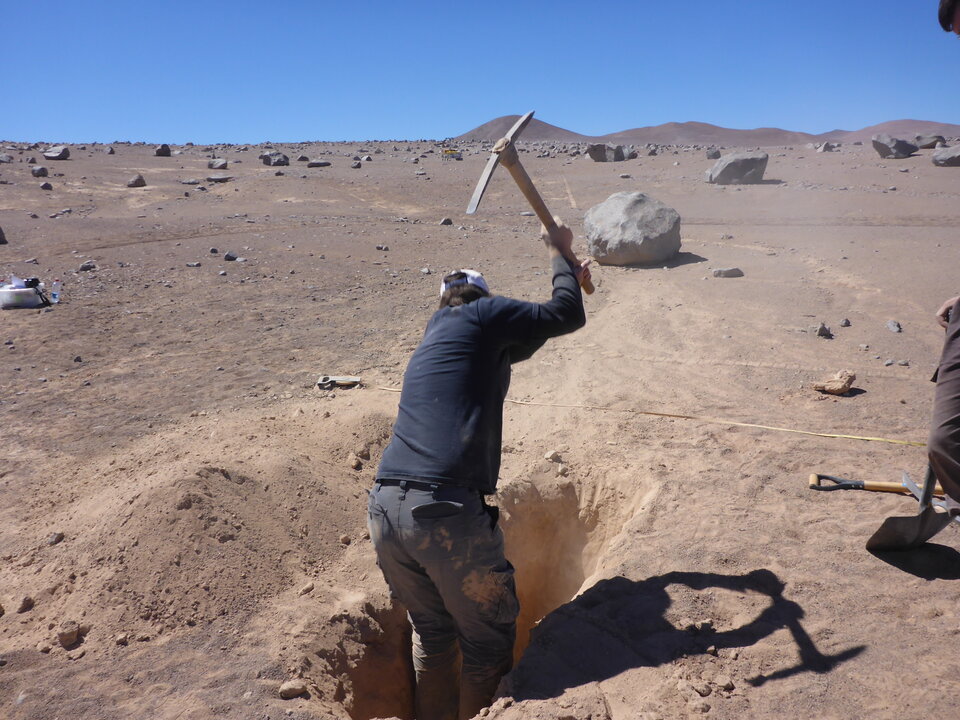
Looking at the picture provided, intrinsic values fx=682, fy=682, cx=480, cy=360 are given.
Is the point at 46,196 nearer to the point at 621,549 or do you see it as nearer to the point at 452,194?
the point at 452,194

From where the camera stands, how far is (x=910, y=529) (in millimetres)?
2910

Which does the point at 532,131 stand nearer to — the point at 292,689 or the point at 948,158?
the point at 948,158

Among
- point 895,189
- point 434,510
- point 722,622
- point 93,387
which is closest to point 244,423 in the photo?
point 93,387

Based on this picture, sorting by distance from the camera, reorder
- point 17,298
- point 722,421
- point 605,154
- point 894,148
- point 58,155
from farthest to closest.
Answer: point 605,154 < point 58,155 < point 894,148 < point 17,298 < point 722,421

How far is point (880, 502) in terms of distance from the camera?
11.4 feet

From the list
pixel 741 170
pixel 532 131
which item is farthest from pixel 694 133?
pixel 741 170

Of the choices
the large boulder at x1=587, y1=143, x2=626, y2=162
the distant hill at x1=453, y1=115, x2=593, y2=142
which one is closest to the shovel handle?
the large boulder at x1=587, y1=143, x2=626, y2=162

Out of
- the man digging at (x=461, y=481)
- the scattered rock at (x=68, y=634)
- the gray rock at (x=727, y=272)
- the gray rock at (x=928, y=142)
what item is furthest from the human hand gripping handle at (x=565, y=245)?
the gray rock at (x=928, y=142)

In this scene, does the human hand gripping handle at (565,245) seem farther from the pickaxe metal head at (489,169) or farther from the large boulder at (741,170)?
the large boulder at (741,170)

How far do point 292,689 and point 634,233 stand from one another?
303 inches

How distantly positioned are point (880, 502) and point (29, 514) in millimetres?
4535

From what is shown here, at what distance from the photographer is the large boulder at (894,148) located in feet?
60.7

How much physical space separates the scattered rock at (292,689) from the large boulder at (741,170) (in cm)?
1603

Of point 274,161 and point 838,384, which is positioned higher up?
point 274,161
